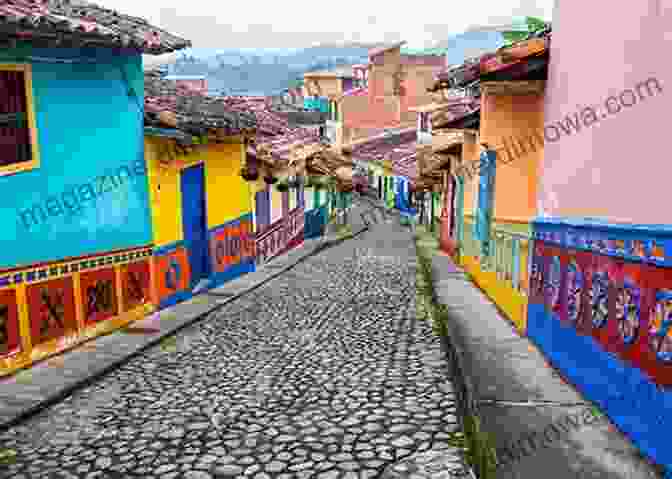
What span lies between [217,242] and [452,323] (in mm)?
6198

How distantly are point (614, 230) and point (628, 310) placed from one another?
0.64m

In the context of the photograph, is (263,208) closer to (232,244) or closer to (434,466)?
(232,244)

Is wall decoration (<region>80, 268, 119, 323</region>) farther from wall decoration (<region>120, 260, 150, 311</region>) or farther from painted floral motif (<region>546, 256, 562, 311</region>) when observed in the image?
painted floral motif (<region>546, 256, 562, 311</region>)

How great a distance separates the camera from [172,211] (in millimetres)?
10633

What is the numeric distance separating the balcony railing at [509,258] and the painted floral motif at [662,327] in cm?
357

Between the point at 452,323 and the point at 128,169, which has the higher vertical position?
the point at 128,169

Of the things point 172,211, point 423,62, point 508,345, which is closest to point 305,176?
point 172,211

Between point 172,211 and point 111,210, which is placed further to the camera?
point 172,211

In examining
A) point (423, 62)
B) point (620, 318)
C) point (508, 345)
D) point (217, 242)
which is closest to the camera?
point (620, 318)

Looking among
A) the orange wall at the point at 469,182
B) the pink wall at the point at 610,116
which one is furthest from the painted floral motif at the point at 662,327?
the orange wall at the point at 469,182

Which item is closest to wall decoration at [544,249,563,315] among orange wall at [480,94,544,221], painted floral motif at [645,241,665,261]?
painted floral motif at [645,241,665,261]

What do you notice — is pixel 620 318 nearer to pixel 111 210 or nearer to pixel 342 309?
pixel 342 309

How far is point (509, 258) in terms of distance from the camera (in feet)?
29.5

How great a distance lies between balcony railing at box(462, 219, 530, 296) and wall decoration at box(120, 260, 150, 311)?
5698mm
